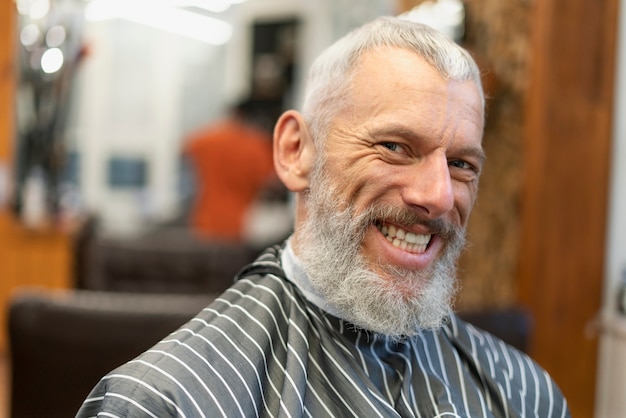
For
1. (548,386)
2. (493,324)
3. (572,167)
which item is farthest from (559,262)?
(548,386)

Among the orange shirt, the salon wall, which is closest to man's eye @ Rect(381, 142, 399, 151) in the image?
the salon wall

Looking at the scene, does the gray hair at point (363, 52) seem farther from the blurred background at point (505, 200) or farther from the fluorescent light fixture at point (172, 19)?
the fluorescent light fixture at point (172, 19)

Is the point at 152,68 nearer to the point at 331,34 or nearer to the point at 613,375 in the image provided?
the point at 331,34

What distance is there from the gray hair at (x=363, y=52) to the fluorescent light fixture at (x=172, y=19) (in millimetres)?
7130

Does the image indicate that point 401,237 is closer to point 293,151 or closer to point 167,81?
point 293,151

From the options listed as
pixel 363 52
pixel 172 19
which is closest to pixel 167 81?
pixel 172 19

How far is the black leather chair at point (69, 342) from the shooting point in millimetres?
1939

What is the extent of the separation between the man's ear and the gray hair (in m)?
0.03

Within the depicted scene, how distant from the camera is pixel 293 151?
1467 mm

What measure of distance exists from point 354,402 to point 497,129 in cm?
223

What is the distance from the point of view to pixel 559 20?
281 cm

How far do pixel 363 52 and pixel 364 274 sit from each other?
0.39 metres

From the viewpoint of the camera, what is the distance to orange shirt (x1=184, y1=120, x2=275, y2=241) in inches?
215

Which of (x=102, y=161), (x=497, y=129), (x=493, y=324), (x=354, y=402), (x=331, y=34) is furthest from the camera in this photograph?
(x=102, y=161)
